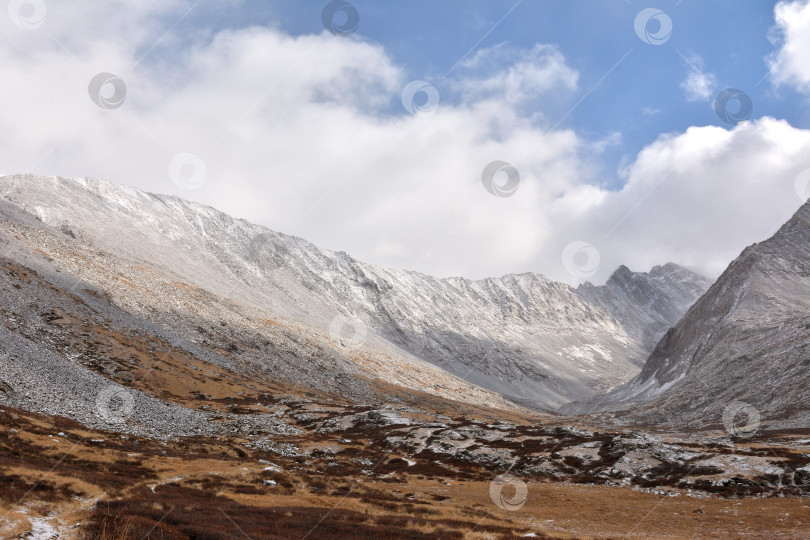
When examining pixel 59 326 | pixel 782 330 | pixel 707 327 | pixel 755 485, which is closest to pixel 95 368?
pixel 59 326

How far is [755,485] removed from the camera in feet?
125

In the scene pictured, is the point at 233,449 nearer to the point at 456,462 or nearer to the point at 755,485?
the point at 456,462

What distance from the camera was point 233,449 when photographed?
46719mm

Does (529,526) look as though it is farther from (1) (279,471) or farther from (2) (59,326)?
(2) (59,326)

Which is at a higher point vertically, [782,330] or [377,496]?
[782,330]

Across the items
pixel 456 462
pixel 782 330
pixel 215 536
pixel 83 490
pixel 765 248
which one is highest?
pixel 765 248

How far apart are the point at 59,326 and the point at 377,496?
215 feet

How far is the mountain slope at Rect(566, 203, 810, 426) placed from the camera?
3932 inches

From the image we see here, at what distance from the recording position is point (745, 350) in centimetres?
12400

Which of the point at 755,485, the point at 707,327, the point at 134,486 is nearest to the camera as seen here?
the point at 134,486

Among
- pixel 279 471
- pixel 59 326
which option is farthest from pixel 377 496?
pixel 59 326

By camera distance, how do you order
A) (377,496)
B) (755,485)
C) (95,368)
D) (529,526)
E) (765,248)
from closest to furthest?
(529,526), (377,496), (755,485), (95,368), (765,248)

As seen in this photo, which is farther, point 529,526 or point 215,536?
point 529,526

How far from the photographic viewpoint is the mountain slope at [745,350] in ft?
328
